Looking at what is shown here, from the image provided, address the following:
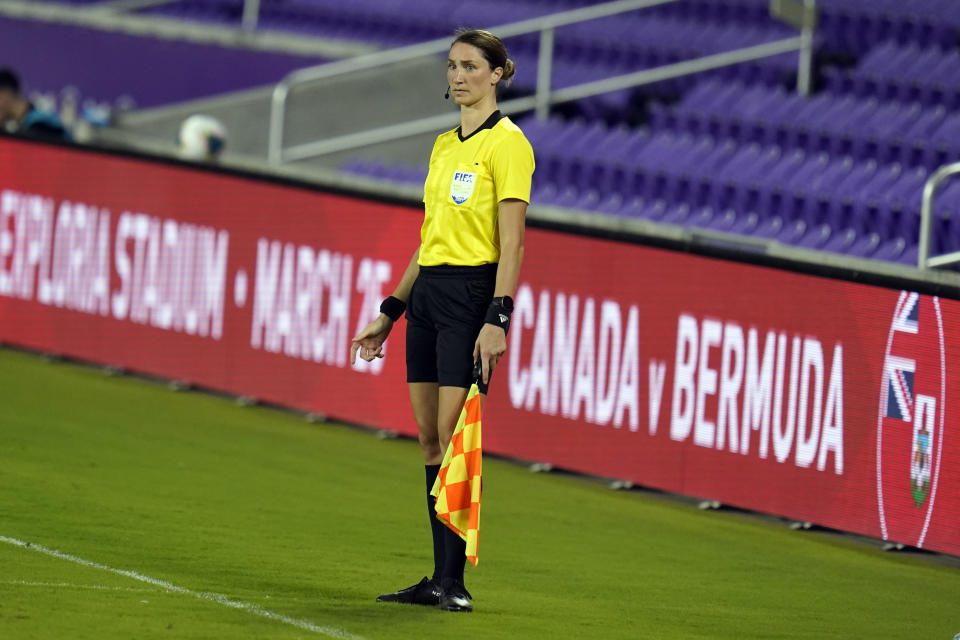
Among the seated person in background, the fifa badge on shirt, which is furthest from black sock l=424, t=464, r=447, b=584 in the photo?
the seated person in background

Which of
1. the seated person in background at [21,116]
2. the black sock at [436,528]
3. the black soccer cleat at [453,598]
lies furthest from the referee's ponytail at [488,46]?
the seated person in background at [21,116]

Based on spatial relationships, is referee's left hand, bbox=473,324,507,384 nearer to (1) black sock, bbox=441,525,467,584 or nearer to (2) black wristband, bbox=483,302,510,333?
(2) black wristband, bbox=483,302,510,333

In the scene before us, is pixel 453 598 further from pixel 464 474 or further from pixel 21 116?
pixel 21 116

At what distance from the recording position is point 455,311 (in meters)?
6.94

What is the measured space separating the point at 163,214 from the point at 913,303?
19.9ft

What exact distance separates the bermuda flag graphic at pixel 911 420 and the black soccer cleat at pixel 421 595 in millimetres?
3273

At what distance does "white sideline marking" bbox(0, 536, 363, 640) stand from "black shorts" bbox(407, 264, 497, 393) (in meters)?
1.00

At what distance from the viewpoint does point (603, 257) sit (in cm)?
1114

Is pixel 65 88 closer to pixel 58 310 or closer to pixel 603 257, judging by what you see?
pixel 58 310

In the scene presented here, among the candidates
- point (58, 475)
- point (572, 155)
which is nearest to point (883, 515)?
point (58, 475)

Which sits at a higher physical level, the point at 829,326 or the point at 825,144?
the point at 825,144

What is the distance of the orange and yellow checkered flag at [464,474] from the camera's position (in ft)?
22.4

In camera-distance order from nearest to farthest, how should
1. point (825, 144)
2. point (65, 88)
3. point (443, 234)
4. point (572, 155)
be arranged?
point (443, 234)
point (825, 144)
point (572, 155)
point (65, 88)

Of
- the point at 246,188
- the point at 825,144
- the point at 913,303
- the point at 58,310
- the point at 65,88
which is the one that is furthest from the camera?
the point at 65,88
